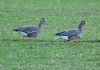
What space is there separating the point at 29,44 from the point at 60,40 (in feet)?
5.36

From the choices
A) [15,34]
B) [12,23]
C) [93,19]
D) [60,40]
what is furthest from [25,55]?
[93,19]

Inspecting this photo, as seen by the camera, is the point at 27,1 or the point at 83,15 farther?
the point at 27,1

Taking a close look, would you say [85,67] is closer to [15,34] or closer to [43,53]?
[43,53]

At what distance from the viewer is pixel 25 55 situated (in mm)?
14953

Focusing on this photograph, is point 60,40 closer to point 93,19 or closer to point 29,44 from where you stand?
point 29,44

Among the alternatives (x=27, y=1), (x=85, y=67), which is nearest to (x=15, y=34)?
(x=85, y=67)

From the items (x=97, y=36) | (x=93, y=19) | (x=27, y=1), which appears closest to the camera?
(x=97, y=36)

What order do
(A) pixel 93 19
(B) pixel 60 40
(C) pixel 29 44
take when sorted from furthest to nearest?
(A) pixel 93 19 → (B) pixel 60 40 → (C) pixel 29 44

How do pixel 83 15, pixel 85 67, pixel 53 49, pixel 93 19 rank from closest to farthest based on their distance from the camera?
pixel 85 67
pixel 53 49
pixel 93 19
pixel 83 15

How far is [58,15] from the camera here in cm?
3034

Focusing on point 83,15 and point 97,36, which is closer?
point 97,36

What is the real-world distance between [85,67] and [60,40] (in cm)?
565

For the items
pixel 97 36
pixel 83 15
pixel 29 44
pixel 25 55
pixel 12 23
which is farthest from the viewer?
pixel 83 15

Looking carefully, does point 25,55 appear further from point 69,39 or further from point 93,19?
point 93,19
